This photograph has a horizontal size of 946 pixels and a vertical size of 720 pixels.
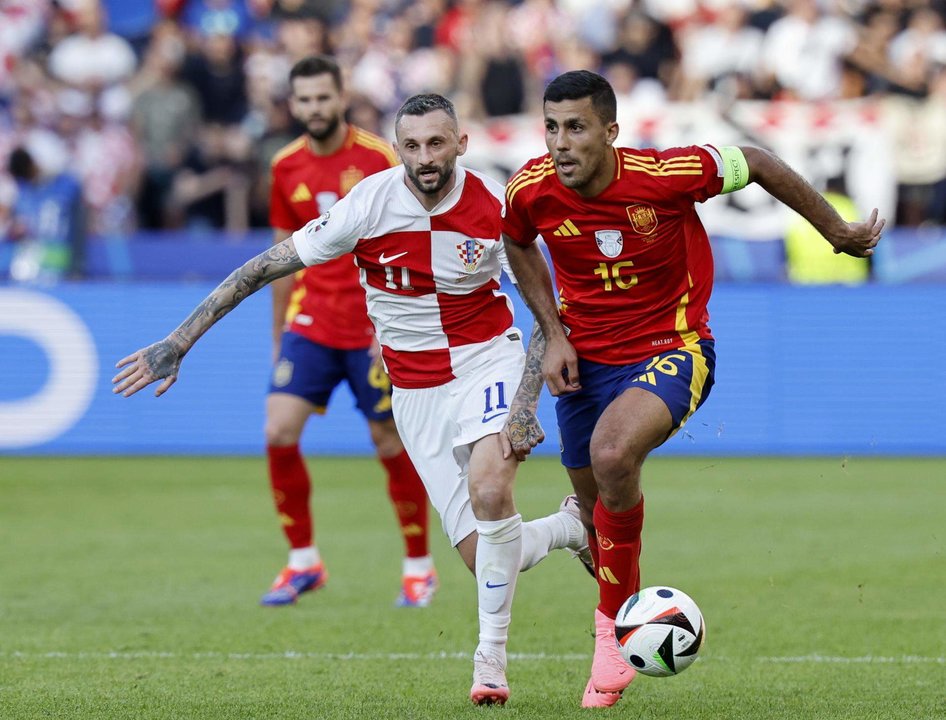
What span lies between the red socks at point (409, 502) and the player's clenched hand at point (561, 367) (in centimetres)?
246

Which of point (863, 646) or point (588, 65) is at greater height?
point (588, 65)

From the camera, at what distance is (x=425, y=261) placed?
6387mm

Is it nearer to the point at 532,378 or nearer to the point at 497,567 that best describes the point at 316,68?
the point at 532,378

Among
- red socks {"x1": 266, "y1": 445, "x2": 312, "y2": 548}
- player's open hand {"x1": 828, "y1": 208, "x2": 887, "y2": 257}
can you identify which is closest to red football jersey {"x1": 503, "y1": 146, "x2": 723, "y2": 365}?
player's open hand {"x1": 828, "y1": 208, "x2": 887, "y2": 257}

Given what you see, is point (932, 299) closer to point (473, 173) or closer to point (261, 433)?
point (261, 433)

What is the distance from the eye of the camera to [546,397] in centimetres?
1357

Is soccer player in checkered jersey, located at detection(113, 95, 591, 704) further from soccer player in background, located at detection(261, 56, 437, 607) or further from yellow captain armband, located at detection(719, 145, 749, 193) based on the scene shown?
soccer player in background, located at detection(261, 56, 437, 607)

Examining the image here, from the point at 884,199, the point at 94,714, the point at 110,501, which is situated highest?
Answer: the point at 884,199

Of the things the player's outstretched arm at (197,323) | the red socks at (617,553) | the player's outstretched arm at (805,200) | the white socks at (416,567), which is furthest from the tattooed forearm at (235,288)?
the white socks at (416,567)

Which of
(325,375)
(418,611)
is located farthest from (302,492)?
(418,611)

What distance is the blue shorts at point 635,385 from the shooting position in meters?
5.83

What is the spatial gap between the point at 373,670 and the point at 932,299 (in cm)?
874

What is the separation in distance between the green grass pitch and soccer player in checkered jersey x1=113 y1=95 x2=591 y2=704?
1.77ft

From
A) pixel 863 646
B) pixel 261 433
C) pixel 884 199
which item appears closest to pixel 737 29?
pixel 884 199
